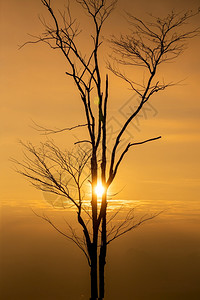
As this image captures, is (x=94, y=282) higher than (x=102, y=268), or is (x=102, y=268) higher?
(x=102, y=268)

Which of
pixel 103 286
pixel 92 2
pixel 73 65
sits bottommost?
pixel 103 286

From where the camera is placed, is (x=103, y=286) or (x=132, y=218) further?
(x=132, y=218)

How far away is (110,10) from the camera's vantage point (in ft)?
15.7

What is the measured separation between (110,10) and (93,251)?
261cm

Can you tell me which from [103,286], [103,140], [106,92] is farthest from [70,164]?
[103,286]

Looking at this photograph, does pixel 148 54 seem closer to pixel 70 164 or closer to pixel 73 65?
pixel 73 65

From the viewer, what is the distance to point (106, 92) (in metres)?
4.83

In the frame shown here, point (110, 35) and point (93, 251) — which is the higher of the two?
point (110, 35)

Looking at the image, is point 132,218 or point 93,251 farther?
point 132,218

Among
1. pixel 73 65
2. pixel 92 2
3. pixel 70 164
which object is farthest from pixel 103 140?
pixel 92 2

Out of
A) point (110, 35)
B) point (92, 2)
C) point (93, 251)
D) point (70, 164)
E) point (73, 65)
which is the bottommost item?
point (93, 251)

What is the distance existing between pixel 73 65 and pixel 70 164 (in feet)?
3.57

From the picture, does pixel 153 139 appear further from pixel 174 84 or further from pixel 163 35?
pixel 163 35

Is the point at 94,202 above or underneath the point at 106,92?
underneath
